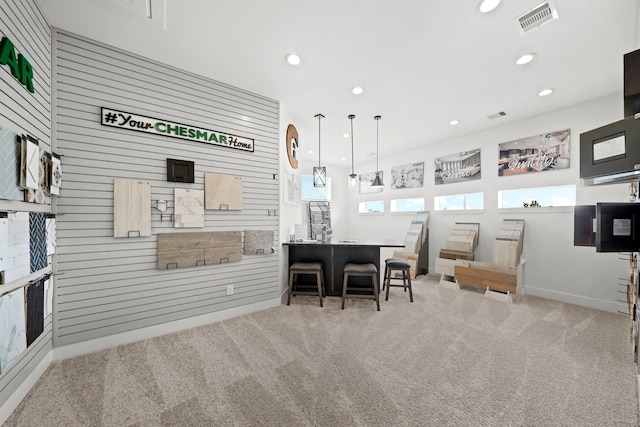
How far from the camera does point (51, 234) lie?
228cm

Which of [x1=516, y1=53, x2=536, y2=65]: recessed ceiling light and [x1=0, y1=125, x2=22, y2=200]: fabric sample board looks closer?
[x1=0, y1=125, x2=22, y2=200]: fabric sample board

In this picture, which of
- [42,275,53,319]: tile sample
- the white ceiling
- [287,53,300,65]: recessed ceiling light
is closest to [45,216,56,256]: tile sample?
[42,275,53,319]: tile sample

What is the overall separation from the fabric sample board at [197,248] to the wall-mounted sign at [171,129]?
1254 mm

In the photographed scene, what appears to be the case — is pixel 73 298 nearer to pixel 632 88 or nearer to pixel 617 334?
pixel 632 88

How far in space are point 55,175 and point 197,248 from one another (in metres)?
1.50

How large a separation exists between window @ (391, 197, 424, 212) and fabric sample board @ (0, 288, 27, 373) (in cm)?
690

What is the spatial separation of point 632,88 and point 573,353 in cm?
259

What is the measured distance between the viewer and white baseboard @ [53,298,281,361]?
7.99 feet

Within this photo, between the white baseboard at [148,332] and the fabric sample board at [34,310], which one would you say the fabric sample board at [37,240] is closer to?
the fabric sample board at [34,310]

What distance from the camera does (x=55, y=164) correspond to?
7.47 ft

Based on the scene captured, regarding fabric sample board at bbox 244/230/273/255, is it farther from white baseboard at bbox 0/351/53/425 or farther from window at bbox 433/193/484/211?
window at bbox 433/193/484/211

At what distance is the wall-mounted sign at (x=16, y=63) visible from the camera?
1.69 metres

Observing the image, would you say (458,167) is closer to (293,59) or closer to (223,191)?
(293,59)

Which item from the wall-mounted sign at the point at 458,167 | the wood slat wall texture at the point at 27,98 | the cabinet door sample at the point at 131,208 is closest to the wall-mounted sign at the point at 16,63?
the wood slat wall texture at the point at 27,98
